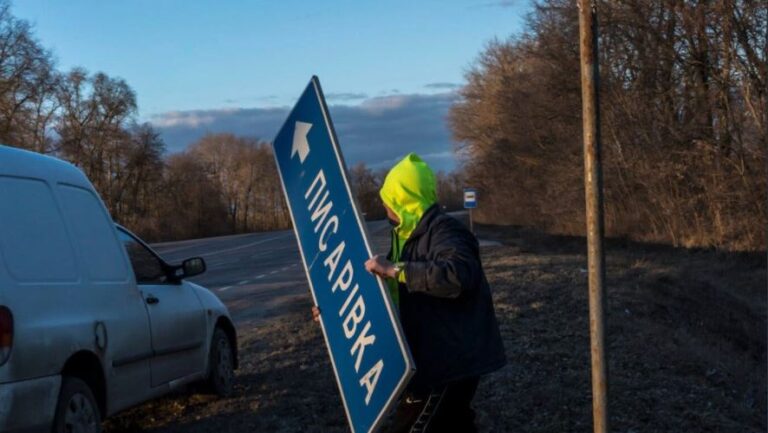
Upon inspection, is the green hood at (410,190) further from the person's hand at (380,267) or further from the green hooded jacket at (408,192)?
the person's hand at (380,267)

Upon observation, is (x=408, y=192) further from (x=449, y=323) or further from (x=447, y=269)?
(x=449, y=323)

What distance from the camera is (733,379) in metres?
9.16

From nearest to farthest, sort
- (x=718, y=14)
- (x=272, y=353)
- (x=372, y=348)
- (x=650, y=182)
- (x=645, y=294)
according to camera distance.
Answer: (x=372, y=348)
(x=272, y=353)
(x=645, y=294)
(x=718, y=14)
(x=650, y=182)

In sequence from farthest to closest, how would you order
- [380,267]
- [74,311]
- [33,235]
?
1. [74,311]
2. [33,235]
3. [380,267]

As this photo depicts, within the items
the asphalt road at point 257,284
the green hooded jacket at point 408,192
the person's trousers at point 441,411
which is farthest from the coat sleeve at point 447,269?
the asphalt road at point 257,284

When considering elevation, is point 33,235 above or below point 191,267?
above

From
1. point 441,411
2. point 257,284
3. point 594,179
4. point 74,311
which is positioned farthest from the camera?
point 257,284

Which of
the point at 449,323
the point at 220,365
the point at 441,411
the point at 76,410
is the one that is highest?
the point at 449,323

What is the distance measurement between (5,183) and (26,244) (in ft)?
1.23

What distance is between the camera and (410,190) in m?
3.81

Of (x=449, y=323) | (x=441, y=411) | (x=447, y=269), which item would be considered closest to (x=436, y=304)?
(x=449, y=323)

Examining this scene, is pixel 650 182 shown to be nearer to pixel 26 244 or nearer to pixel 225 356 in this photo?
pixel 225 356

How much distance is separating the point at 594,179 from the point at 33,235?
10.9 ft

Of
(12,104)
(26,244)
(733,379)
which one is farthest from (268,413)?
(12,104)
